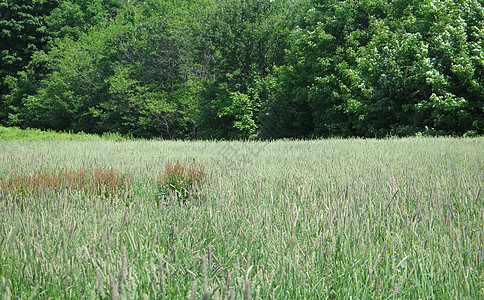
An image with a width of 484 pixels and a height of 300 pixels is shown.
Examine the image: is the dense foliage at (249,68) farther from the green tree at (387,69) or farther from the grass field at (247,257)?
the grass field at (247,257)

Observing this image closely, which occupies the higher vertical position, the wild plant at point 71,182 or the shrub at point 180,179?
the shrub at point 180,179

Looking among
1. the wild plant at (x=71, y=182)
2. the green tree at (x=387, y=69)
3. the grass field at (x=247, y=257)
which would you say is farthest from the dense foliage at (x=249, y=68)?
the grass field at (x=247, y=257)

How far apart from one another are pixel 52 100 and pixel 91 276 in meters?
36.8

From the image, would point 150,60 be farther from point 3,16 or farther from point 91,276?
point 91,276

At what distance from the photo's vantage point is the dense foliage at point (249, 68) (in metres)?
18.4

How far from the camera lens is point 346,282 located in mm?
1805

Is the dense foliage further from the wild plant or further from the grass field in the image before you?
the grass field

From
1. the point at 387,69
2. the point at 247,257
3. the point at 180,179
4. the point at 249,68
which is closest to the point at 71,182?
the point at 180,179

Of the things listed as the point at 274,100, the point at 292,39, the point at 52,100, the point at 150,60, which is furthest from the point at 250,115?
the point at 52,100

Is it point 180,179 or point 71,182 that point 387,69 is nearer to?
point 180,179

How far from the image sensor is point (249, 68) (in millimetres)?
28141

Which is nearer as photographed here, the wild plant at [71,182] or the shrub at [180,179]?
the wild plant at [71,182]

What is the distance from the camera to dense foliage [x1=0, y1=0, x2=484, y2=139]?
1842cm

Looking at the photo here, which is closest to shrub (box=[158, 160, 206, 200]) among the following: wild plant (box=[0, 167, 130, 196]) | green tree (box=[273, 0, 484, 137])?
wild plant (box=[0, 167, 130, 196])
